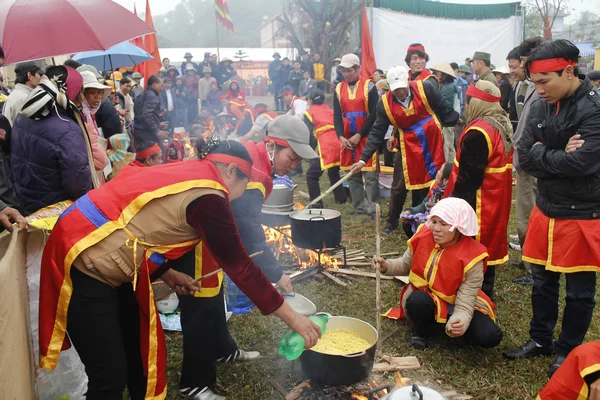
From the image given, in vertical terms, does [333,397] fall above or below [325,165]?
below

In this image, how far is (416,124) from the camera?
6227 mm

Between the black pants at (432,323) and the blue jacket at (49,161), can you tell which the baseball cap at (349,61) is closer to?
the black pants at (432,323)

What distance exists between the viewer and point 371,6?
54.7 ft

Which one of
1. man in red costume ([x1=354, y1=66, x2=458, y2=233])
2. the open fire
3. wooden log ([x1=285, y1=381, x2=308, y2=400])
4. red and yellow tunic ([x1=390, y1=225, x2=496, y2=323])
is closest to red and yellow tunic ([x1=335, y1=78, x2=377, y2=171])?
man in red costume ([x1=354, y1=66, x2=458, y2=233])

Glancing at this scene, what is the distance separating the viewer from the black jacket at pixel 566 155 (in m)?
2.92

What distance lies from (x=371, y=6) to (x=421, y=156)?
12143 mm

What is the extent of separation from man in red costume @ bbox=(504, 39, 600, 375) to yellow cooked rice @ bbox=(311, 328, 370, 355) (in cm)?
133

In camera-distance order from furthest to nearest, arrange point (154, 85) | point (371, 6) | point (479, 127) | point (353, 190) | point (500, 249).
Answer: point (371, 6)
point (154, 85)
point (353, 190)
point (500, 249)
point (479, 127)

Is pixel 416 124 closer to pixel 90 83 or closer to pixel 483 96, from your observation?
pixel 483 96

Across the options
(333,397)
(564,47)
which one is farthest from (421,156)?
(333,397)

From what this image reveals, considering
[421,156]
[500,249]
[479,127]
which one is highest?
[479,127]

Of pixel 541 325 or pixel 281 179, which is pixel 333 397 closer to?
pixel 541 325

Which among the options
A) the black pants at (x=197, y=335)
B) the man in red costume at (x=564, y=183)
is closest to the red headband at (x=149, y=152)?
the black pants at (x=197, y=335)

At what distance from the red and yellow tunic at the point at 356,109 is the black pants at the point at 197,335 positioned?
4437 mm
